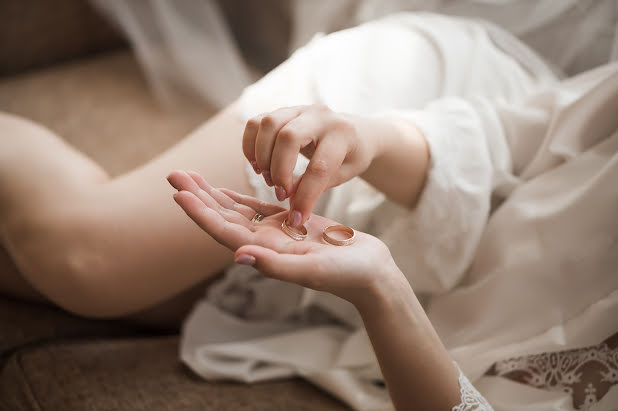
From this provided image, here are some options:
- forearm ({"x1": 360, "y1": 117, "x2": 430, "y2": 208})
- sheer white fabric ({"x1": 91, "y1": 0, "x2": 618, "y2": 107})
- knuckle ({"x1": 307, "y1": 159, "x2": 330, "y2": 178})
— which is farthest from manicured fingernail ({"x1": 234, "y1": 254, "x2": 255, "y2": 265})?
sheer white fabric ({"x1": 91, "y1": 0, "x2": 618, "y2": 107})

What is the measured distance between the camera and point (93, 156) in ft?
3.57

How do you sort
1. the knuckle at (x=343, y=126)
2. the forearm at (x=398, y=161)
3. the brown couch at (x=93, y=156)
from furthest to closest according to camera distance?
the brown couch at (x=93, y=156) < the forearm at (x=398, y=161) < the knuckle at (x=343, y=126)

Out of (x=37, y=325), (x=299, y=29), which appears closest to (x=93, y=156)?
(x=37, y=325)

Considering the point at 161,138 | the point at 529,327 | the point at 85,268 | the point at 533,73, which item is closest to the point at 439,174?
the point at 529,327

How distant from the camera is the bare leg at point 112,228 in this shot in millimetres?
724

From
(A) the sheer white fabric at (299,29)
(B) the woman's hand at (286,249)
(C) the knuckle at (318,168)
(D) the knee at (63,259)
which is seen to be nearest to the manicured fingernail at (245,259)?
(B) the woman's hand at (286,249)

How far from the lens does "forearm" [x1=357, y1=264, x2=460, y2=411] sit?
52cm

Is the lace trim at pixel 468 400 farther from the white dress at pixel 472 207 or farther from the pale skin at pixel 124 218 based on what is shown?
the pale skin at pixel 124 218

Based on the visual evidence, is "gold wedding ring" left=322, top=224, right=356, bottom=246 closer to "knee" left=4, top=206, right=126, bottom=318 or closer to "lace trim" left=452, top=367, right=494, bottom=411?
"lace trim" left=452, top=367, right=494, bottom=411

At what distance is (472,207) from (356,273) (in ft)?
1.03

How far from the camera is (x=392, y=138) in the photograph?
655mm

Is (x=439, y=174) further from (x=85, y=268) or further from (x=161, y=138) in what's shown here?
(x=161, y=138)

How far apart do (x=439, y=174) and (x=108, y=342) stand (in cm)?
59

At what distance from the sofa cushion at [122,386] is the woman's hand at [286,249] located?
0.36 m
